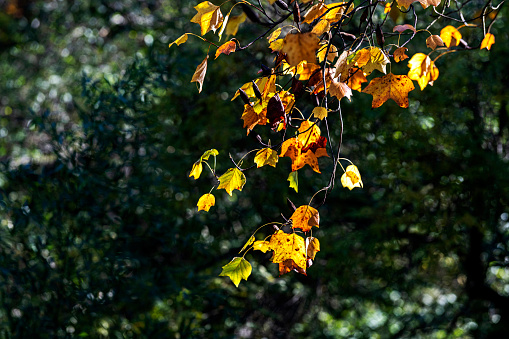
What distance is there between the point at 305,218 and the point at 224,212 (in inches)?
90.2

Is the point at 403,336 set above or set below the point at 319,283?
below

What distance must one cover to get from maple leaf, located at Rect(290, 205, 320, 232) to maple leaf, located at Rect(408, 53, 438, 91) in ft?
1.23

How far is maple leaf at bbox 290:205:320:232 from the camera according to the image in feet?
3.88

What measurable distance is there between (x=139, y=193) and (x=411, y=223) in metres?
1.67

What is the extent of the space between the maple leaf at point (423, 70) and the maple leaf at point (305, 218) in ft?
1.23

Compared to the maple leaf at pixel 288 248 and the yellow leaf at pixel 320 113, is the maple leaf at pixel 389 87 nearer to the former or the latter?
the yellow leaf at pixel 320 113

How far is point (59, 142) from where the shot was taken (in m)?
2.96

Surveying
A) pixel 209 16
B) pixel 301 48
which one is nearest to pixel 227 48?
pixel 209 16

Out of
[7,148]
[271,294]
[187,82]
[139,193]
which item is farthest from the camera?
[7,148]

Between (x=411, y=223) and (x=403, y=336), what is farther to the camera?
(x=403, y=336)

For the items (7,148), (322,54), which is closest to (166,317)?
(322,54)

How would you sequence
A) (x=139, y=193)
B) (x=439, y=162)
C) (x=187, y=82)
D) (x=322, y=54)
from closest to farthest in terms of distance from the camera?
1. (x=322, y=54)
2. (x=439, y=162)
3. (x=139, y=193)
4. (x=187, y=82)

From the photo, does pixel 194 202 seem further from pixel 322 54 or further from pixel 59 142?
pixel 322 54

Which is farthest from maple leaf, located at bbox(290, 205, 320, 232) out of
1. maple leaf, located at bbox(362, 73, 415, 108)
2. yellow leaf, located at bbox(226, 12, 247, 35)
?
yellow leaf, located at bbox(226, 12, 247, 35)
